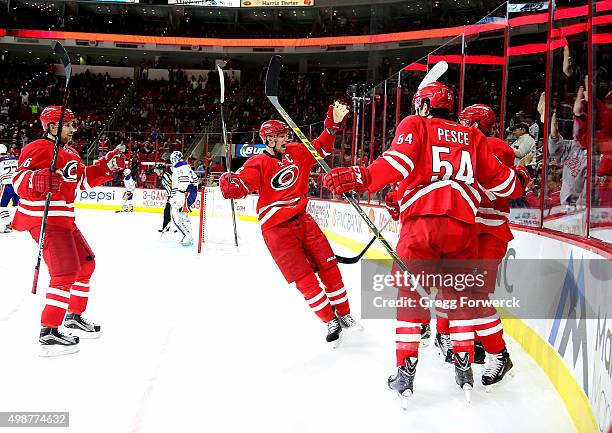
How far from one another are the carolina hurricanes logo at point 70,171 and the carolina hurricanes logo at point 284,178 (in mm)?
1198

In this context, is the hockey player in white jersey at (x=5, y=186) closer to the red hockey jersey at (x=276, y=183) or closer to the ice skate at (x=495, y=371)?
the red hockey jersey at (x=276, y=183)

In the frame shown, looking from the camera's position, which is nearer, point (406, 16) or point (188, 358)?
point (188, 358)

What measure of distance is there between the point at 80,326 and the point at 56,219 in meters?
0.73

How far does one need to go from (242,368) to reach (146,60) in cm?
2430

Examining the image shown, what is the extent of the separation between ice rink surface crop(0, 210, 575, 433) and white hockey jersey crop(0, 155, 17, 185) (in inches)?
169

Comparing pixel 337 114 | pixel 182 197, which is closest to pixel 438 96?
pixel 337 114

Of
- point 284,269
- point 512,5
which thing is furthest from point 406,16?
point 284,269

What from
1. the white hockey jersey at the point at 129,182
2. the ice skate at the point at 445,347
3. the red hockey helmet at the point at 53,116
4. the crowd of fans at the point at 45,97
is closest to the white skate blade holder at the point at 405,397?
the ice skate at the point at 445,347

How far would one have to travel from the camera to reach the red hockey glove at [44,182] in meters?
3.05

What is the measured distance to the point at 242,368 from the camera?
3.03 metres

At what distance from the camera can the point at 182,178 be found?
8.40 m

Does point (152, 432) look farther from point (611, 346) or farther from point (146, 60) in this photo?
point (146, 60)

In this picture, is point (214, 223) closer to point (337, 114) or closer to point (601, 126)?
point (337, 114)

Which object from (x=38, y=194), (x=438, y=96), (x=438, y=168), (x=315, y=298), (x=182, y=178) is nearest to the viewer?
(x=438, y=168)
